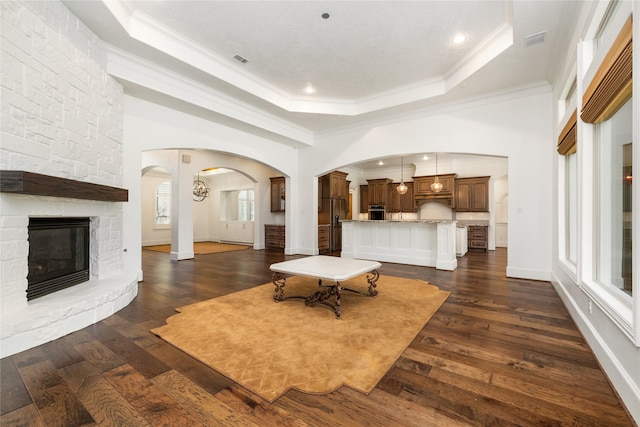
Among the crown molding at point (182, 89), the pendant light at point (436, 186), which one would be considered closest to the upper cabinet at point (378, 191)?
the pendant light at point (436, 186)

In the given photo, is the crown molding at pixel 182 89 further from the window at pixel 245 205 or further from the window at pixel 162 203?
the window at pixel 162 203

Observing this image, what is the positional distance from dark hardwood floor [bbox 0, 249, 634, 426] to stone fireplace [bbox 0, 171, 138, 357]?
133mm

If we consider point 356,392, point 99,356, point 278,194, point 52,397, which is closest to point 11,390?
point 52,397

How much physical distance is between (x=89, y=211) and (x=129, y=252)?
112 cm

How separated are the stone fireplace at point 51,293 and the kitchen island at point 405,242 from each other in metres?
4.81

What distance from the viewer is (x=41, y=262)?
9.27 ft

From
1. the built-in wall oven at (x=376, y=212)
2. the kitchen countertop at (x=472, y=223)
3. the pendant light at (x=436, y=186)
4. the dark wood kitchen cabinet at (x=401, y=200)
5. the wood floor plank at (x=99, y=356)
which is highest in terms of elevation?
the pendant light at (x=436, y=186)

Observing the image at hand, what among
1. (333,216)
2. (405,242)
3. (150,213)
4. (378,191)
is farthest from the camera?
(378,191)

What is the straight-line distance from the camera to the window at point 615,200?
196 centimetres

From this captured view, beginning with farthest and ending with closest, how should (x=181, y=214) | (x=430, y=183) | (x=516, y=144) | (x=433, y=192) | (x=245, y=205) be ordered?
(x=245, y=205), (x=430, y=183), (x=433, y=192), (x=181, y=214), (x=516, y=144)

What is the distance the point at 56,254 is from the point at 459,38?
5589mm

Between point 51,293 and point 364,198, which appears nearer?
point 51,293

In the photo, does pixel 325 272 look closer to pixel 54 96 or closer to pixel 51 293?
pixel 51 293

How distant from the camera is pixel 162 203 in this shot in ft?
36.3
